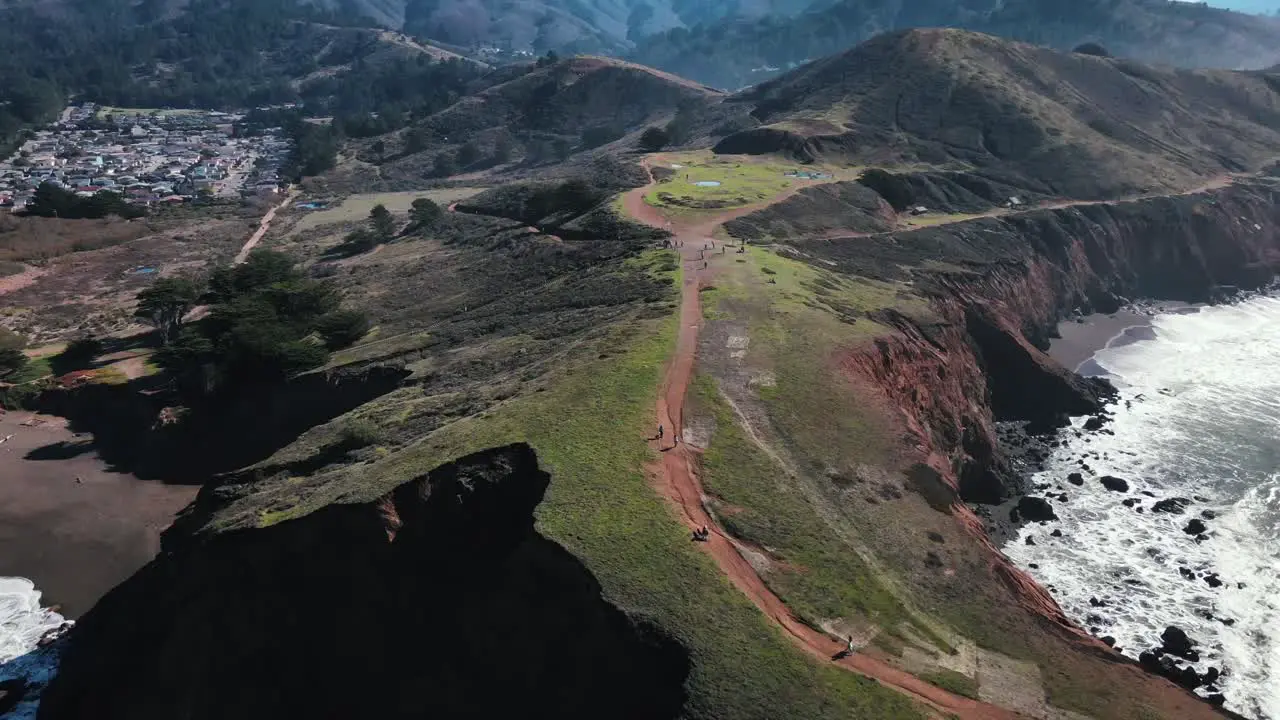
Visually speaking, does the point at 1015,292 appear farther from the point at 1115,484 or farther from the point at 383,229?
the point at 383,229

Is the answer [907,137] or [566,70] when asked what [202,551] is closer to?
[907,137]

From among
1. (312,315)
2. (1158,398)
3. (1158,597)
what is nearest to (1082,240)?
(1158,398)

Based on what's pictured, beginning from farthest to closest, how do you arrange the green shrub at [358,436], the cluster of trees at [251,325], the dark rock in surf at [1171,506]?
the cluster of trees at [251,325], the dark rock in surf at [1171,506], the green shrub at [358,436]

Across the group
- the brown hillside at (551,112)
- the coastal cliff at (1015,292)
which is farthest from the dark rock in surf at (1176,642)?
the brown hillside at (551,112)

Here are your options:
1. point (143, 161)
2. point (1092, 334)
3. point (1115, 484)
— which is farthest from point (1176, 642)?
point (143, 161)

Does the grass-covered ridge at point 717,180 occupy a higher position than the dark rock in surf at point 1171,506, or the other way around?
the grass-covered ridge at point 717,180

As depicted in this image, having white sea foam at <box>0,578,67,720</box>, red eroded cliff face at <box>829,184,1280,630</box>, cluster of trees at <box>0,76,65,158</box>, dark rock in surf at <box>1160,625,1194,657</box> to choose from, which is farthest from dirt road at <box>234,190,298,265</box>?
dark rock in surf at <box>1160,625,1194,657</box>

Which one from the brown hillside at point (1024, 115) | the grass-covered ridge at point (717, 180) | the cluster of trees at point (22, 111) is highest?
the brown hillside at point (1024, 115)

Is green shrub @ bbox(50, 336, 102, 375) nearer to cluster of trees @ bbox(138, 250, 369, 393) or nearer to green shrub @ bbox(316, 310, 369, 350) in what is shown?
cluster of trees @ bbox(138, 250, 369, 393)

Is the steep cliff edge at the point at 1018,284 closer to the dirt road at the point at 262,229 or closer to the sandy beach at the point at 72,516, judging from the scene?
the sandy beach at the point at 72,516
